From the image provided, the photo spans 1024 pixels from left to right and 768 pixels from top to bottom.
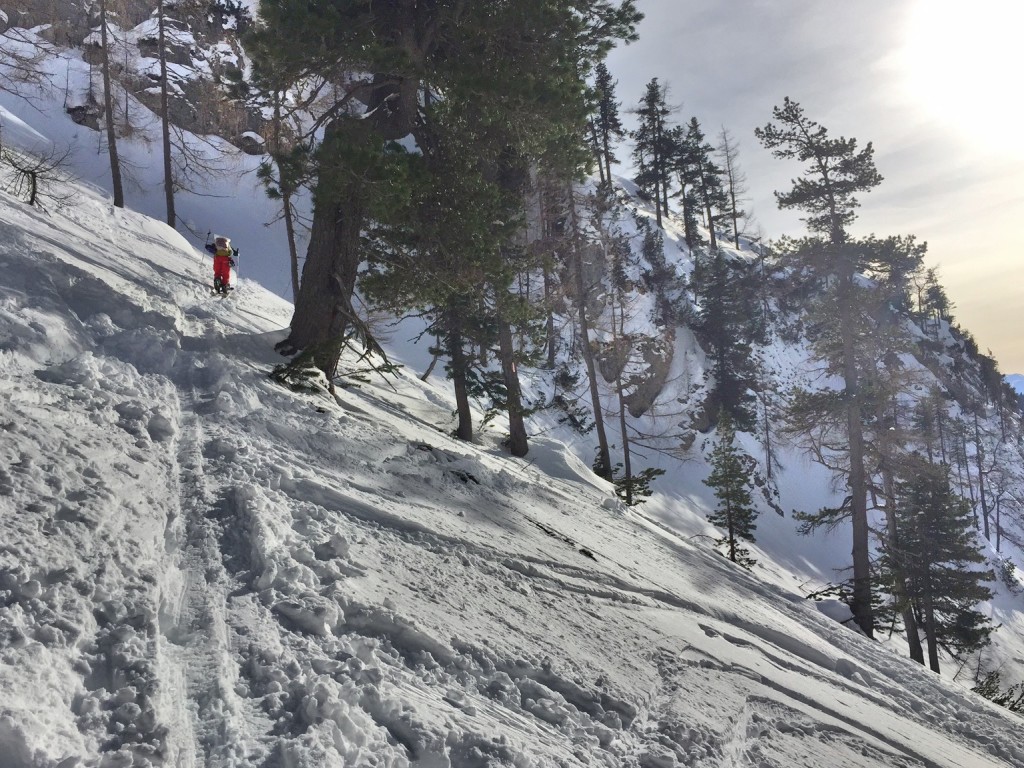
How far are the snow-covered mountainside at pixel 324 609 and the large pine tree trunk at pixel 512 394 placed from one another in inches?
218

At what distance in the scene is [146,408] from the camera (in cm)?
468

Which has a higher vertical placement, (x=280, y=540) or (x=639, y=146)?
(x=639, y=146)

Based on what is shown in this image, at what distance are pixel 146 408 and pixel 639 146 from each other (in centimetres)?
4806

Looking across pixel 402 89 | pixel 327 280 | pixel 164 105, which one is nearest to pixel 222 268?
pixel 327 280

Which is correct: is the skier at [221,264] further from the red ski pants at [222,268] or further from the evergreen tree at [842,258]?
the evergreen tree at [842,258]

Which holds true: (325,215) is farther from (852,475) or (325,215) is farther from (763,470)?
(763,470)

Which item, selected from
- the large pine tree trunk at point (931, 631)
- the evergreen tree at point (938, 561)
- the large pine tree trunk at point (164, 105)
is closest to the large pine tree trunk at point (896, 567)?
the evergreen tree at point (938, 561)

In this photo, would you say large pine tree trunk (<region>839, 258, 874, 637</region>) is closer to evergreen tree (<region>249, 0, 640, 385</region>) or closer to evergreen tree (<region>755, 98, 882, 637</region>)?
evergreen tree (<region>755, 98, 882, 637</region>)

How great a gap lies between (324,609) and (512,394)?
9.88 metres

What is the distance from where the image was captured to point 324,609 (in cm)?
293

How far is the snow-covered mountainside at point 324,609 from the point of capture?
2.25m

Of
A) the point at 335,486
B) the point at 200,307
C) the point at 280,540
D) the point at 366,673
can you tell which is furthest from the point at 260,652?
the point at 200,307

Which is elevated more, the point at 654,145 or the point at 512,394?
the point at 654,145

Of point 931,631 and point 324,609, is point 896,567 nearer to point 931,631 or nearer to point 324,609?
point 931,631
